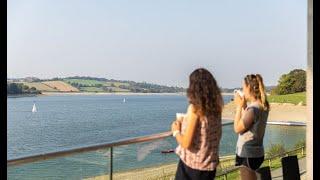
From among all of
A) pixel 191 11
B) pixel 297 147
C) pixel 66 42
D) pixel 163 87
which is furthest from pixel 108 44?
pixel 297 147

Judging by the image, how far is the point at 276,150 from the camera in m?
4.47

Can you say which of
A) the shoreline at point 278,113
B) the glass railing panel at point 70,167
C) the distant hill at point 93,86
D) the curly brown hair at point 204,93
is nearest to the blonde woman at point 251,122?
the shoreline at point 278,113

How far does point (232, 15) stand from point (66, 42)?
1790cm

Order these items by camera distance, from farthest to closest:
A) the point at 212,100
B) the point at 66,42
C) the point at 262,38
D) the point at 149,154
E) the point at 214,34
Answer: the point at 66,42
the point at 262,38
the point at 214,34
the point at 149,154
the point at 212,100

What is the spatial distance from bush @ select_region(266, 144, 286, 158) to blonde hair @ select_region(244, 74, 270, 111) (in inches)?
41.5

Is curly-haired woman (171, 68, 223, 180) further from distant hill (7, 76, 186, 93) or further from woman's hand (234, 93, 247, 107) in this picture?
distant hill (7, 76, 186, 93)

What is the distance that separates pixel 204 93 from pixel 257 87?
2.77ft

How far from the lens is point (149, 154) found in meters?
3.66

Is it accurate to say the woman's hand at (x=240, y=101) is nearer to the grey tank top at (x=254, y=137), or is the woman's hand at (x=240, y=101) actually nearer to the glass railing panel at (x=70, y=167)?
the grey tank top at (x=254, y=137)

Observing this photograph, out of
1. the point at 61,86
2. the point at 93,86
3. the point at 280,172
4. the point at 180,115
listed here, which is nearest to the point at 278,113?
the point at 280,172

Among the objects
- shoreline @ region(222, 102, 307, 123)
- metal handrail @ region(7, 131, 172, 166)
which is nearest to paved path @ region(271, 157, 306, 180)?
shoreline @ region(222, 102, 307, 123)

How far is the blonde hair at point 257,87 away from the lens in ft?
10.7

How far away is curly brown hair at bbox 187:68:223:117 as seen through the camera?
8.32 ft
